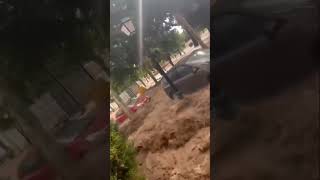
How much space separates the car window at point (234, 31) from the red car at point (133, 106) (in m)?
0.45

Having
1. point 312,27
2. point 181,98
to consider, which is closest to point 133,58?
point 181,98

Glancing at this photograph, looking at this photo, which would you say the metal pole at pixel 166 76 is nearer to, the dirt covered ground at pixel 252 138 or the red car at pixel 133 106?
the dirt covered ground at pixel 252 138

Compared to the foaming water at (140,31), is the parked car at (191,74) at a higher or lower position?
lower

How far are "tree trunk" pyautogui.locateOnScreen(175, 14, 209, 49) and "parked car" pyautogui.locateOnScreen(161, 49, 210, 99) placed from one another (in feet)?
0.12

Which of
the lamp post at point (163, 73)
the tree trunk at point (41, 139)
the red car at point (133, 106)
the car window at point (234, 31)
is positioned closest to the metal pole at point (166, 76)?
the lamp post at point (163, 73)

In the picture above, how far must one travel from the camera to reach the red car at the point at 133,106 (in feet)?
6.49

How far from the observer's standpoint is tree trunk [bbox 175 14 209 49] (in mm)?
1880

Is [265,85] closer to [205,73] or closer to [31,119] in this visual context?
[205,73]

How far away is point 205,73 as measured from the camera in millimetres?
1880

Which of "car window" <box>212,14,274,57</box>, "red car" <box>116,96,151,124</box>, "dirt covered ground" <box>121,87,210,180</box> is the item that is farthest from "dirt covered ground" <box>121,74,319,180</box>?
"car window" <box>212,14,274,57</box>

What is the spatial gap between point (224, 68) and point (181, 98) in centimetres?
30

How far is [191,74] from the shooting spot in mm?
1903

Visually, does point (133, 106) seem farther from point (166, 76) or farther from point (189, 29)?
point (189, 29)

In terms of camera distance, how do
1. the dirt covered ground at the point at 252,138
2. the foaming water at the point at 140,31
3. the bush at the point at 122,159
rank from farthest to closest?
the foaming water at the point at 140,31
the bush at the point at 122,159
the dirt covered ground at the point at 252,138
